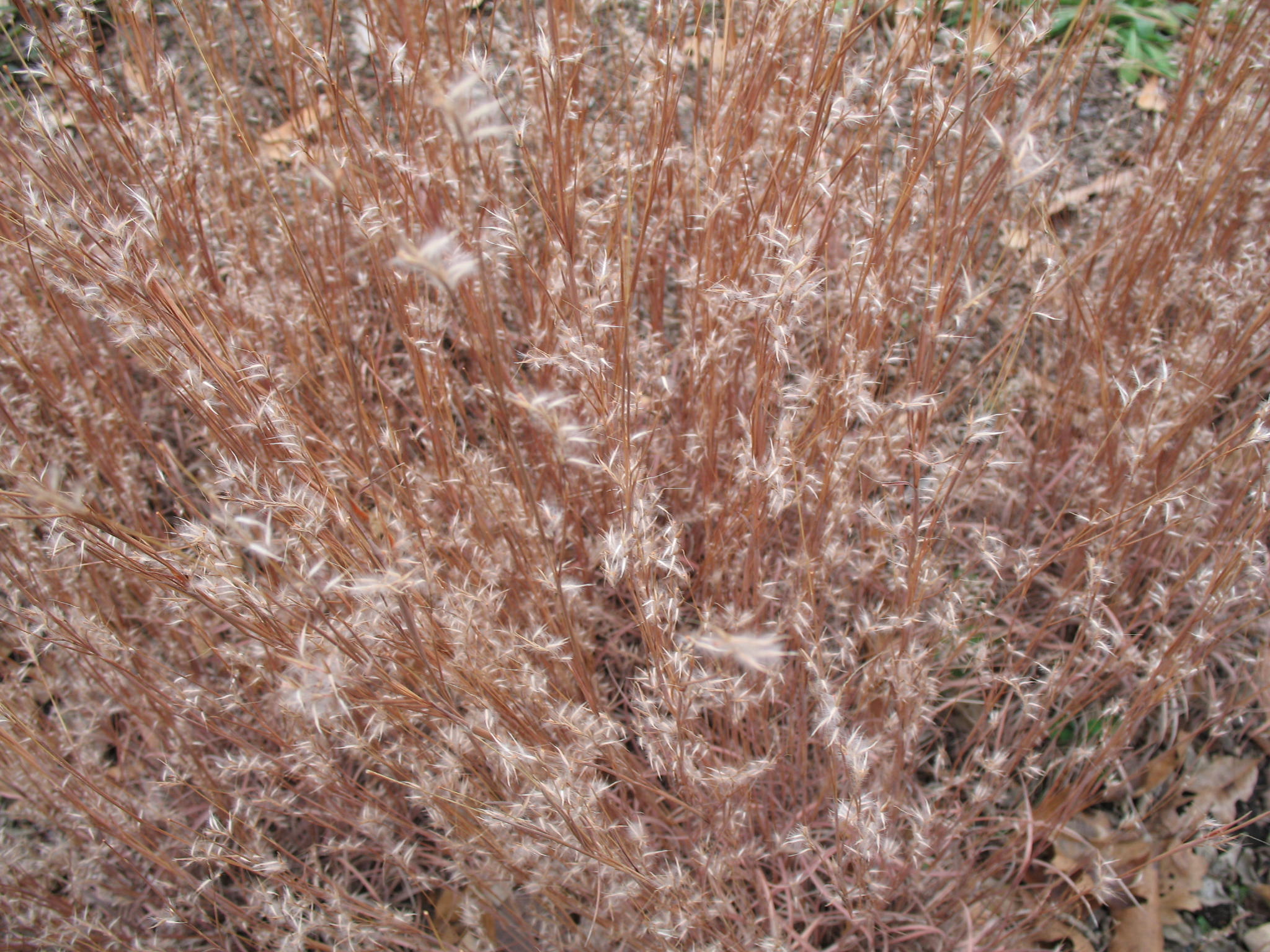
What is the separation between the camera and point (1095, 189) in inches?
85.4

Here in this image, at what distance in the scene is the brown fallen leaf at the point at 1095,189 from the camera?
1.97 metres

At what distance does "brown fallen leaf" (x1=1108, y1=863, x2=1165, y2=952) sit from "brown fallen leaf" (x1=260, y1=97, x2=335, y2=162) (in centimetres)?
199

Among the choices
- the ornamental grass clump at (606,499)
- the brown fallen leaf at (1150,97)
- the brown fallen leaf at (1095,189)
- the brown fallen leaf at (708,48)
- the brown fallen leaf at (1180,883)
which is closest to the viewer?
the ornamental grass clump at (606,499)

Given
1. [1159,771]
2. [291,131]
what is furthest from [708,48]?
[1159,771]

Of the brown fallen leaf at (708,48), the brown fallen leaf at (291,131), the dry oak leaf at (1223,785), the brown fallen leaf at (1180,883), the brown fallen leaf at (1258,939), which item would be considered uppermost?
the brown fallen leaf at (708,48)

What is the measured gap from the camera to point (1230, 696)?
151cm

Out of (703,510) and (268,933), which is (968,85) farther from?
(268,933)

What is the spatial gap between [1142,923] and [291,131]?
88.0 inches

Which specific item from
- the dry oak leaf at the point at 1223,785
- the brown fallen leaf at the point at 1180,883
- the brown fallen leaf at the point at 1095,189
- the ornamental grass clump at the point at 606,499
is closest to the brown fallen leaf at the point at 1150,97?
the brown fallen leaf at the point at 1095,189

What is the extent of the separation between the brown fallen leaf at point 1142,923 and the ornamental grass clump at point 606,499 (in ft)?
0.52

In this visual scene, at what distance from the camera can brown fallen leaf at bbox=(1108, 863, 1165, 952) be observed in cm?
141

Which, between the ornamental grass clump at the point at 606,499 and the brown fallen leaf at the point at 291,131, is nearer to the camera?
the ornamental grass clump at the point at 606,499

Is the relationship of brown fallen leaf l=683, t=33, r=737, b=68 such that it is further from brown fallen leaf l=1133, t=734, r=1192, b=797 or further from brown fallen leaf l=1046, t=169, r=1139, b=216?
brown fallen leaf l=1133, t=734, r=1192, b=797

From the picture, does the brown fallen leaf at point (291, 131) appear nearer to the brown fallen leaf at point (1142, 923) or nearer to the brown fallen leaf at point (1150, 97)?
the brown fallen leaf at point (1142, 923)
